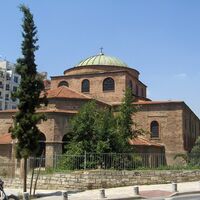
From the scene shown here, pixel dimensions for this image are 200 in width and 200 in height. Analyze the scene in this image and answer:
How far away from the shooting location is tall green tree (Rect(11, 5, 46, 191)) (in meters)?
20.4

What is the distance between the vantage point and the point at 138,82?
41969 mm

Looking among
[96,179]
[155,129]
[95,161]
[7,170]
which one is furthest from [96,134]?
[155,129]

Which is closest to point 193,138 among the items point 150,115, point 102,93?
point 150,115

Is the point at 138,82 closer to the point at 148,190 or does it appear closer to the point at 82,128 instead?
the point at 82,128

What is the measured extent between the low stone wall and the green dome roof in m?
19.3

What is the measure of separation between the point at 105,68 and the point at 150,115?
7.46m

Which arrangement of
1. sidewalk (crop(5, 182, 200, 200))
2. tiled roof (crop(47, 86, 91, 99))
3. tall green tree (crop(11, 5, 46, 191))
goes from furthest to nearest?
tiled roof (crop(47, 86, 91, 99)) → tall green tree (crop(11, 5, 46, 191)) → sidewalk (crop(5, 182, 200, 200))

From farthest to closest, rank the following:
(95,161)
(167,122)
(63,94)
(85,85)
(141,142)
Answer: (85,85), (167,122), (63,94), (141,142), (95,161)

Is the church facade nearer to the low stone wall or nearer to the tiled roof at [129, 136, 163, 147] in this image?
the tiled roof at [129, 136, 163, 147]

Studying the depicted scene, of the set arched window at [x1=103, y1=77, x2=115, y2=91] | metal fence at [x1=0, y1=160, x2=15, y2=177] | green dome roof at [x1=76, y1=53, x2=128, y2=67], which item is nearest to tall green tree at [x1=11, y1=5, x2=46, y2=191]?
metal fence at [x1=0, y1=160, x2=15, y2=177]

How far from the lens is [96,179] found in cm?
2172

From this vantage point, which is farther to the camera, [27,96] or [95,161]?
[95,161]

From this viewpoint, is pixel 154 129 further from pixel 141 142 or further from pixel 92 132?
pixel 92 132

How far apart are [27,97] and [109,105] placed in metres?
17.0
